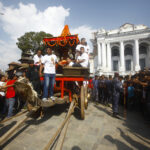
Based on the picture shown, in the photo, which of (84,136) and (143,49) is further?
(143,49)

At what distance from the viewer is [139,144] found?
8.35 feet

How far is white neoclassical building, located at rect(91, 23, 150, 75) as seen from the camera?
29.5m

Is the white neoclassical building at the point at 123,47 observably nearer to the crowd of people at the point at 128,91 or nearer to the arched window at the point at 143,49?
the arched window at the point at 143,49

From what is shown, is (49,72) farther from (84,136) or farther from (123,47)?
(123,47)

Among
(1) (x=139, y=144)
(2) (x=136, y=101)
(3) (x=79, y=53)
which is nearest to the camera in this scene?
(1) (x=139, y=144)

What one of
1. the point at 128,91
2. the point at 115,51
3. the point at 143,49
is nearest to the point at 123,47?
Answer: the point at 115,51

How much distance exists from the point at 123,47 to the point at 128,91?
29593 millimetres

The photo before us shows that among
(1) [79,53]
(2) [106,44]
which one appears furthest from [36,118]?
(2) [106,44]

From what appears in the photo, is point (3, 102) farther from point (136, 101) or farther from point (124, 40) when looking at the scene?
point (124, 40)

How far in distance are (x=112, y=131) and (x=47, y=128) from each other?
204 cm

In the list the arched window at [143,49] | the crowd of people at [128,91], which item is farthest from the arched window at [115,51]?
the crowd of people at [128,91]

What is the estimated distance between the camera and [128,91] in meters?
5.71

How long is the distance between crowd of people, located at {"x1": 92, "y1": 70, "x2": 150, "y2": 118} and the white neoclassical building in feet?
71.9

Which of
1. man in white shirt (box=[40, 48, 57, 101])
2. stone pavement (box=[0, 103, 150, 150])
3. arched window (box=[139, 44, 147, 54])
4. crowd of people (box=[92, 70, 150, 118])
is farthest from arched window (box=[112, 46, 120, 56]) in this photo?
man in white shirt (box=[40, 48, 57, 101])
